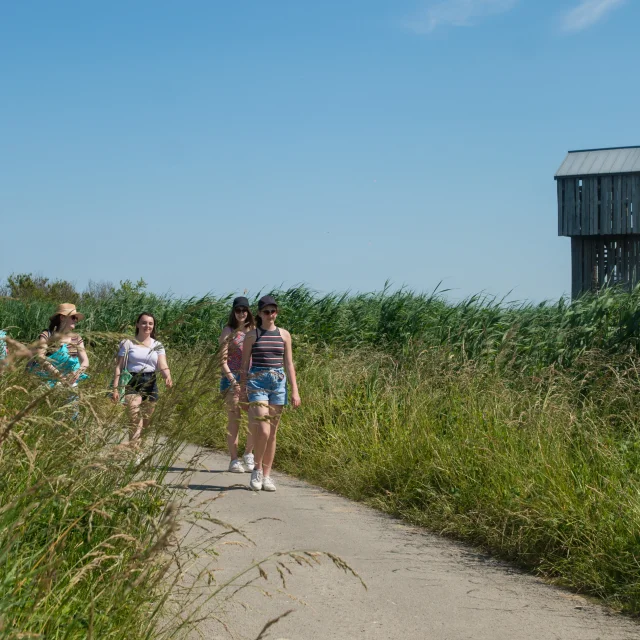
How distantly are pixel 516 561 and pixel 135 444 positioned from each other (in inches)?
125

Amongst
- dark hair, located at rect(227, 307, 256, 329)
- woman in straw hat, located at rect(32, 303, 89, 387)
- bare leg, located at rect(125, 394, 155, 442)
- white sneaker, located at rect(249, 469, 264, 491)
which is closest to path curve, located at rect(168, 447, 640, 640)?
bare leg, located at rect(125, 394, 155, 442)

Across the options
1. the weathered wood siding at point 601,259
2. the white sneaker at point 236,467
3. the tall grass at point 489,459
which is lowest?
the white sneaker at point 236,467

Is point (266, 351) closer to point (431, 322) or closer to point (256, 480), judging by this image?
point (256, 480)

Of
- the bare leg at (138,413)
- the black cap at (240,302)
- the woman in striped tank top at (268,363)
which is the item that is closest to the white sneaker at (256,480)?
the woman in striped tank top at (268,363)

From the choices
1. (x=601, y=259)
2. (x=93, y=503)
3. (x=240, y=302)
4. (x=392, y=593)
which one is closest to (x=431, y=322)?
(x=240, y=302)

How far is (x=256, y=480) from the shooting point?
833 cm

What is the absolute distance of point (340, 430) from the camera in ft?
32.2

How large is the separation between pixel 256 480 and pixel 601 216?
22.5 m

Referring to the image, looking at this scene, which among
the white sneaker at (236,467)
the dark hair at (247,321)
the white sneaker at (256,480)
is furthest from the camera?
the dark hair at (247,321)

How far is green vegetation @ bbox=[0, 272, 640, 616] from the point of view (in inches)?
220

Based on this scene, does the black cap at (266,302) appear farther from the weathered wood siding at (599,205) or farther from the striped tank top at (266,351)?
the weathered wood siding at (599,205)

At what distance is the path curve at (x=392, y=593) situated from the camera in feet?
14.8

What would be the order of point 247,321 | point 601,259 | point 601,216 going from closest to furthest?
point 247,321 → point 601,216 → point 601,259

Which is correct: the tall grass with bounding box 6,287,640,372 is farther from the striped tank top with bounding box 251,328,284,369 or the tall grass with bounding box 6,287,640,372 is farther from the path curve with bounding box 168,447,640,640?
the path curve with bounding box 168,447,640,640
